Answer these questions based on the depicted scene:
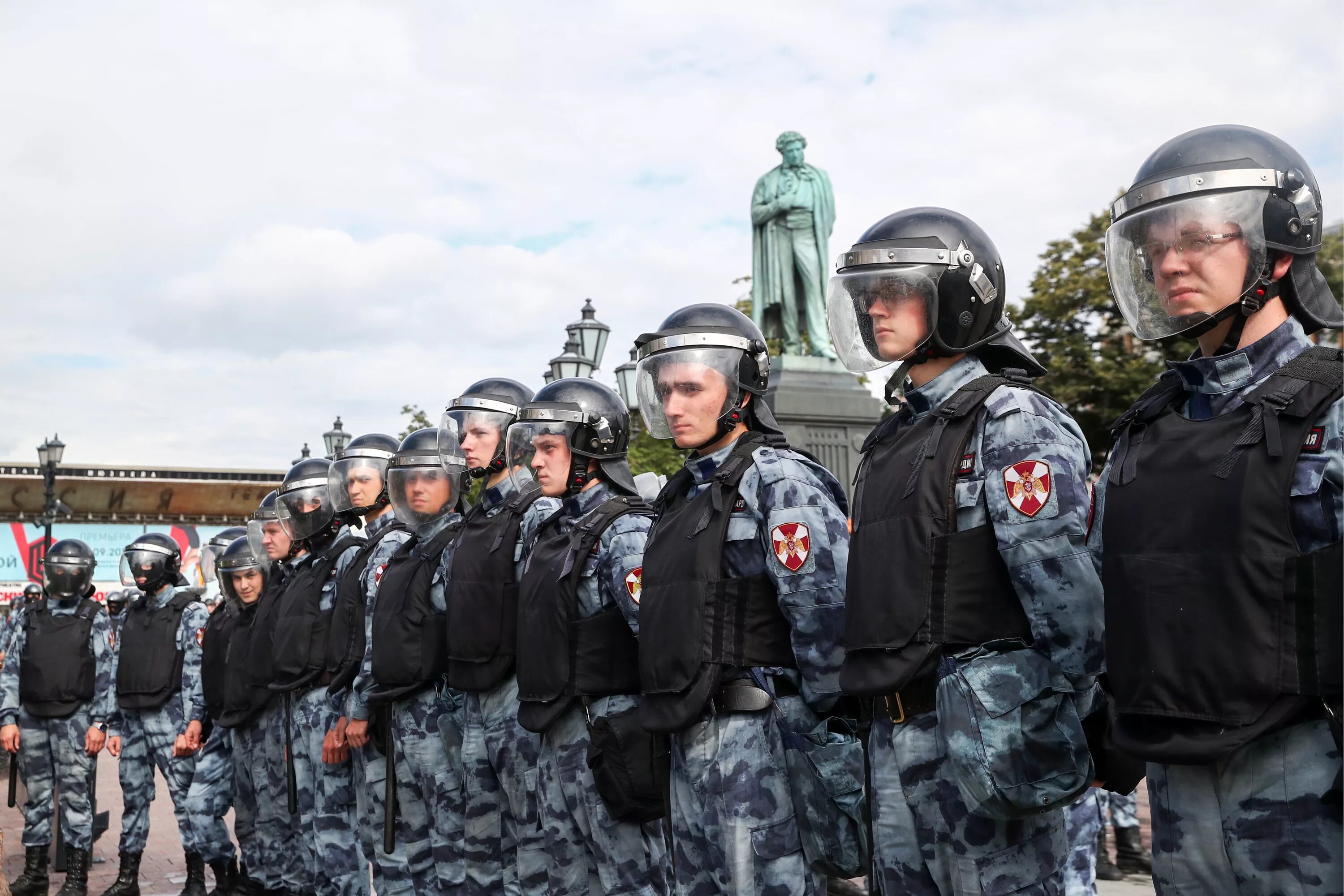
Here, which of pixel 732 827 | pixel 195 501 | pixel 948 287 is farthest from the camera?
pixel 195 501

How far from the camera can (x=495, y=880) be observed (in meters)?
6.48

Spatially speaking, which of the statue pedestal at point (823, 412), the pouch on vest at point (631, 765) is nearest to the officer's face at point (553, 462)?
the pouch on vest at point (631, 765)

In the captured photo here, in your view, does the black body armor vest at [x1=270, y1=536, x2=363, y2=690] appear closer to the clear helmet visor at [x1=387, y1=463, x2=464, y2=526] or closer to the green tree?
the clear helmet visor at [x1=387, y1=463, x2=464, y2=526]

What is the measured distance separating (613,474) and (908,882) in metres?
3.24

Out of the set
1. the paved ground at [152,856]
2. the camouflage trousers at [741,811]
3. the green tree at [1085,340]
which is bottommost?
the paved ground at [152,856]

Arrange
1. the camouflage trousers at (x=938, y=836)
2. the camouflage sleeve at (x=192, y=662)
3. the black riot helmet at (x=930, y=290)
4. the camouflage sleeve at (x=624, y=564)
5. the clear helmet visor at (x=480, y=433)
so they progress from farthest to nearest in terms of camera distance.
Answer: the camouflage sleeve at (x=192, y=662), the clear helmet visor at (x=480, y=433), the camouflage sleeve at (x=624, y=564), the black riot helmet at (x=930, y=290), the camouflage trousers at (x=938, y=836)

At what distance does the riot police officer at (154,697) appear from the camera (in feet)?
32.1

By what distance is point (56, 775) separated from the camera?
35.0 feet

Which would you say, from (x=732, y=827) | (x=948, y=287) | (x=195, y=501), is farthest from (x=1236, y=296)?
(x=195, y=501)

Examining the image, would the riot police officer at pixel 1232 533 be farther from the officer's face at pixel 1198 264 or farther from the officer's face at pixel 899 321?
the officer's face at pixel 899 321

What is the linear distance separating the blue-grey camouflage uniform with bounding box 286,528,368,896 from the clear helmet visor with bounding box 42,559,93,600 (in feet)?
12.8

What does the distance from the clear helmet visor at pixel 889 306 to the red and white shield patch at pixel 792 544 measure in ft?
1.89

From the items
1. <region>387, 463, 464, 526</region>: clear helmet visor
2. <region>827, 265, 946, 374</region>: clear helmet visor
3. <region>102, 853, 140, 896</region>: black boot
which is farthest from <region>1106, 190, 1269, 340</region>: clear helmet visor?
<region>102, 853, 140, 896</region>: black boot

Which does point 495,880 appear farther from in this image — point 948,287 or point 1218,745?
point 1218,745
